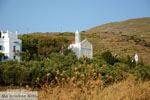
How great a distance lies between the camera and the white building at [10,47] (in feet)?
122

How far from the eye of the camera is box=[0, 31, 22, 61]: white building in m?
37.1

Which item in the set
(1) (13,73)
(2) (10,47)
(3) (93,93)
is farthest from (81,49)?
(3) (93,93)

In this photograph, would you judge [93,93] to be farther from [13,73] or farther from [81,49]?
[81,49]

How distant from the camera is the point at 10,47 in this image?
1470 inches

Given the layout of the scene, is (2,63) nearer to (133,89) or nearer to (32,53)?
(32,53)

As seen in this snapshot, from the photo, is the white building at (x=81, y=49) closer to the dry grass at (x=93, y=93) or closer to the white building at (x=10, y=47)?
the white building at (x=10, y=47)

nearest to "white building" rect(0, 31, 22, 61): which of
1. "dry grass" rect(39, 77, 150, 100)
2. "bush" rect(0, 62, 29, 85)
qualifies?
"bush" rect(0, 62, 29, 85)

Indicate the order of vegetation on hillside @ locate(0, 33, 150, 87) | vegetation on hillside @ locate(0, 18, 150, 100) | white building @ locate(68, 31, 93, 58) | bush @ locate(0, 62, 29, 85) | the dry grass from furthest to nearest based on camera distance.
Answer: white building @ locate(68, 31, 93, 58)
bush @ locate(0, 62, 29, 85)
vegetation on hillside @ locate(0, 33, 150, 87)
vegetation on hillside @ locate(0, 18, 150, 100)
the dry grass

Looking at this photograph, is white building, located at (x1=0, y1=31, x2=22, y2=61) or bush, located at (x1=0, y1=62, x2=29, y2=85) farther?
white building, located at (x1=0, y1=31, x2=22, y2=61)

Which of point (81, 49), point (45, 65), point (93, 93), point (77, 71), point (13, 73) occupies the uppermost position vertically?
point (77, 71)

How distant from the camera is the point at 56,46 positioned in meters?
45.3

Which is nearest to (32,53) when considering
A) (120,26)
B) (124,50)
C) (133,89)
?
(124,50)

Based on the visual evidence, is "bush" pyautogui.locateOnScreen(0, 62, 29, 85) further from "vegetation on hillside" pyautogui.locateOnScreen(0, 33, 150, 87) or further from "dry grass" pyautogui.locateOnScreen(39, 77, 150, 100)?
"dry grass" pyautogui.locateOnScreen(39, 77, 150, 100)

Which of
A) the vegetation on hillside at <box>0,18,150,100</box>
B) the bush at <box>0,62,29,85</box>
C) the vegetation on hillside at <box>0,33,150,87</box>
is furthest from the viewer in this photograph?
the bush at <box>0,62,29,85</box>
